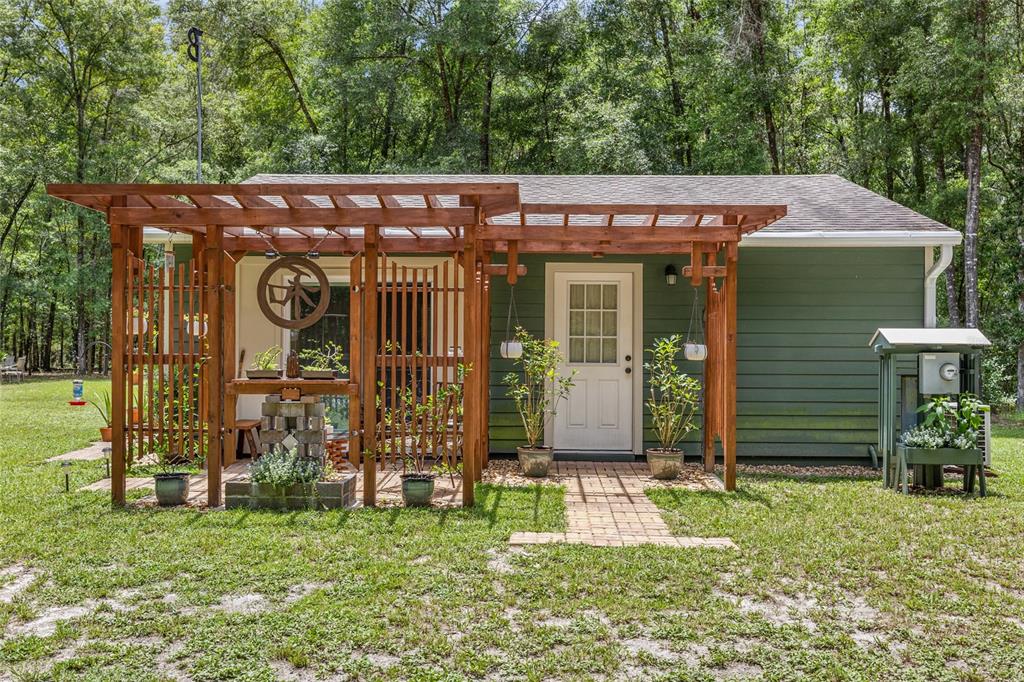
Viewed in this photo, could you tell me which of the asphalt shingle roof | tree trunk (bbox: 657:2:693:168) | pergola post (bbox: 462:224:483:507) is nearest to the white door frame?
the asphalt shingle roof

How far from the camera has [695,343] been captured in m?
7.06

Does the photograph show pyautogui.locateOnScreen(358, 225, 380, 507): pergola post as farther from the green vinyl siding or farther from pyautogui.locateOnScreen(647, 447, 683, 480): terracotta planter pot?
the green vinyl siding

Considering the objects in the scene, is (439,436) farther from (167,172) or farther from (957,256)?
(167,172)

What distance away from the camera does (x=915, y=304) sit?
281 inches

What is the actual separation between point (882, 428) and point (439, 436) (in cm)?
361

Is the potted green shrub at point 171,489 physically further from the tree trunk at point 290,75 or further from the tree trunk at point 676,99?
the tree trunk at point 290,75

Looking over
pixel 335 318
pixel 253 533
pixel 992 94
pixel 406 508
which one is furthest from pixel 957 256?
pixel 253 533

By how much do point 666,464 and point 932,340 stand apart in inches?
88.7

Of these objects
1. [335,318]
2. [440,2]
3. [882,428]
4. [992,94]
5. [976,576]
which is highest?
[440,2]

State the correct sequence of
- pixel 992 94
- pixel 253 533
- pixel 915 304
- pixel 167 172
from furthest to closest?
pixel 167 172 < pixel 992 94 < pixel 915 304 < pixel 253 533

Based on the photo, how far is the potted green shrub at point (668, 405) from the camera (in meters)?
6.41

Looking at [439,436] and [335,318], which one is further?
[335,318]

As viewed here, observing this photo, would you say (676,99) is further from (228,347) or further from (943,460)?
(228,347)

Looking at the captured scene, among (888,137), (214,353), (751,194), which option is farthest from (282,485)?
(888,137)
